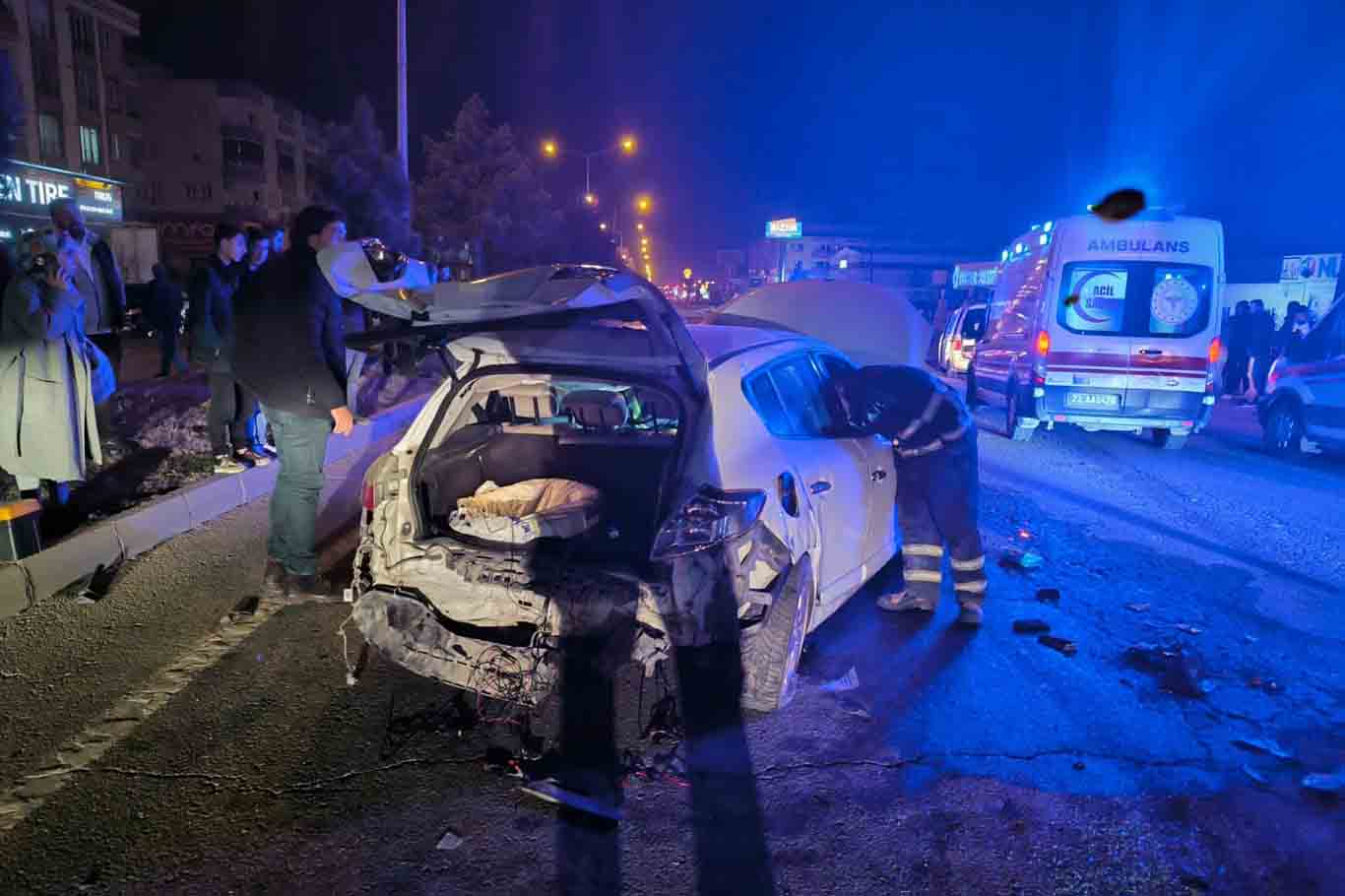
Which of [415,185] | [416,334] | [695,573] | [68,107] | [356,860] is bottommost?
[356,860]

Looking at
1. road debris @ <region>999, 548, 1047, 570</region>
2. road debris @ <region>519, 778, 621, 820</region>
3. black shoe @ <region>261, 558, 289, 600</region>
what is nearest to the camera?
road debris @ <region>519, 778, 621, 820</region>

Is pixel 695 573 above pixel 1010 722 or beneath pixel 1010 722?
above

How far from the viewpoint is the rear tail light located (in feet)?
10.7

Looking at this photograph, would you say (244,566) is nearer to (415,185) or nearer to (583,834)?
(583,834)

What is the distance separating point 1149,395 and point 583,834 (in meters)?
9.27

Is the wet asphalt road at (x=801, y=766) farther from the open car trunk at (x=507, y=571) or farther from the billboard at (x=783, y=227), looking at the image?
the billboard at (x=783, y=227)

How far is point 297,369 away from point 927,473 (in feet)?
11.1

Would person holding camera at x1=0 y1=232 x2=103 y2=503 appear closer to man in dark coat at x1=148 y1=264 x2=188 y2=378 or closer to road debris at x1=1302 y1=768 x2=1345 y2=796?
road debris at x1=1302 y1=768 x2=1345 y2=796

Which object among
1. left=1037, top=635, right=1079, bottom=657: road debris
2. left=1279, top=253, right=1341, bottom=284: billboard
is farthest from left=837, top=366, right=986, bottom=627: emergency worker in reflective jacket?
left=1279, top=253, right=1341, bottom=284: billboard

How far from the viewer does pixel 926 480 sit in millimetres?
4770

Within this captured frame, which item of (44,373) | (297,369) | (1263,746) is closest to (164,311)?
(44,373)

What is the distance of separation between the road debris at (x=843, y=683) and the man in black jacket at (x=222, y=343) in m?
5.47

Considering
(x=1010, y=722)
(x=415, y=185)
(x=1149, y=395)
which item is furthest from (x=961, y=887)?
(x=415, y=185)

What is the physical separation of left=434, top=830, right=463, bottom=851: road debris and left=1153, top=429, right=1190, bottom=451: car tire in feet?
33.9
